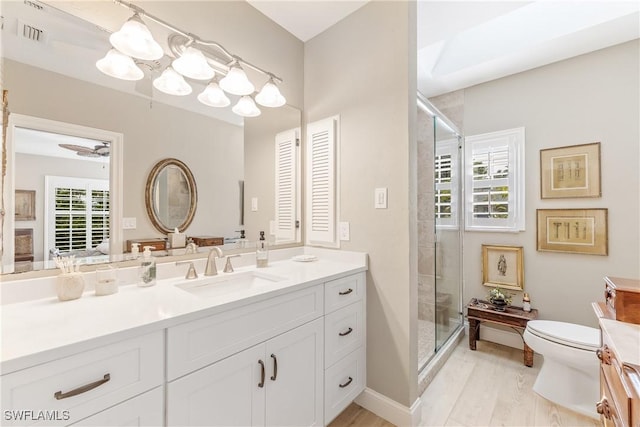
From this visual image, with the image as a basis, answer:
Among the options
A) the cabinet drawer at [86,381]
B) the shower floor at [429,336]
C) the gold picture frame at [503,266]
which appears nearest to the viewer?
the cabinet drawer at [86,381]

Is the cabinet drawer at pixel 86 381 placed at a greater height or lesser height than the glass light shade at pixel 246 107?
lesser

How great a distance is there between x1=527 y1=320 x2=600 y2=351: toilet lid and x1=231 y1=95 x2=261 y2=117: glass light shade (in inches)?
97.6

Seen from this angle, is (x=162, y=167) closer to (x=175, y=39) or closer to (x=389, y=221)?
(x=175, y=39)

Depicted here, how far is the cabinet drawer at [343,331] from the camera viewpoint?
141 cm

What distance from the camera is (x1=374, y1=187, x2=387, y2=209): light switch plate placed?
5.33 ft

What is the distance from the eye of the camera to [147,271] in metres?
1.21

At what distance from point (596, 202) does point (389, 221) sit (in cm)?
189

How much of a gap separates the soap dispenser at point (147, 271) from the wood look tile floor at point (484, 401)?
4.23 ft

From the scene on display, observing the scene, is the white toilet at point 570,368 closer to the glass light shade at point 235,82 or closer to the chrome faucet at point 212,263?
the chrome faucet at point 212,263

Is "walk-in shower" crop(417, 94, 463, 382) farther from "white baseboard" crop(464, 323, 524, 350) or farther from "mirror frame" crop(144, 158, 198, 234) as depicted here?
"mirror frame" crop(144, 158, 198, 234)

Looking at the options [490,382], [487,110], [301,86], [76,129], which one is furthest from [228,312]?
[487,110]

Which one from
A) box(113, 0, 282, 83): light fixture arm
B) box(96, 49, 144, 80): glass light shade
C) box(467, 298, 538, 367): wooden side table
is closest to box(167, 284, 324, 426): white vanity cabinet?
box(96, 49, 144, 80): glass light shade

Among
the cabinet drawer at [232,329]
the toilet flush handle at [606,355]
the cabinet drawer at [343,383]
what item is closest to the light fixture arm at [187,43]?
the cabinet drawer at [232,329]

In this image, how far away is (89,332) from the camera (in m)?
0.73
